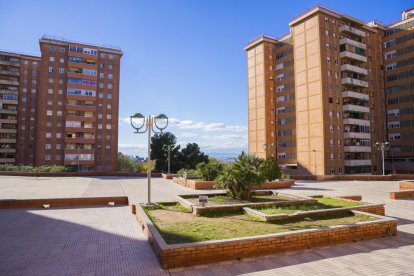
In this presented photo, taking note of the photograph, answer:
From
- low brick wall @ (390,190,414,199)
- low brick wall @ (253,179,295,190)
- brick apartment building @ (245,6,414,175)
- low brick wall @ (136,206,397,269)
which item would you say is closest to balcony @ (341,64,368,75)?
brick apartment building @ (245,6,414,175)

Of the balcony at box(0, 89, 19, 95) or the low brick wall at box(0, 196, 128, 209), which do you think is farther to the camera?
the balcony at box(0, 89, 19, 95)

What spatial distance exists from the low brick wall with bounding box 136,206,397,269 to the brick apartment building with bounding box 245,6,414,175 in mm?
38723

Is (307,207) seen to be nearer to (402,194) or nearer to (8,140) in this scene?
(402,194)

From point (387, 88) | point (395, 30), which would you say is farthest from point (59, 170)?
point (395, 30)

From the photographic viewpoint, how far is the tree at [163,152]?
59.1 m

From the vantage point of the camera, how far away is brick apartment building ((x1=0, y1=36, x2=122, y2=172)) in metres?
59.9

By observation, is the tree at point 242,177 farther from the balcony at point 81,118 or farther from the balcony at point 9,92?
the balcony at point 9,92

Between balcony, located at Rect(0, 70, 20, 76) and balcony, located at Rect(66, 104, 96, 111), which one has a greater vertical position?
balcony, located at Rect(0, 70, 20, 76)

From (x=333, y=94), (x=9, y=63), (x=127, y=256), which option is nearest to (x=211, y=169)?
(x=127, y=256)

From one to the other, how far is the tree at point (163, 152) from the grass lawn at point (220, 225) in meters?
48.1

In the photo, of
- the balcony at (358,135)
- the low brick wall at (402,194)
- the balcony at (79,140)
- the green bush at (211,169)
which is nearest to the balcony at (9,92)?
the balcony at (79,140)

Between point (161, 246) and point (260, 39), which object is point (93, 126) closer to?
point (260, 39)

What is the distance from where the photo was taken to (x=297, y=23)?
5053 centimetres

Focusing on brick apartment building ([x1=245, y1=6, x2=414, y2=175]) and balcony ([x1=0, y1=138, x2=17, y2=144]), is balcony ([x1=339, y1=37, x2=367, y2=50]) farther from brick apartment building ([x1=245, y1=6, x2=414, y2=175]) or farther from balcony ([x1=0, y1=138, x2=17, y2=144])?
balcony ([x1=0, y1=138, x2=17, y2=144])
